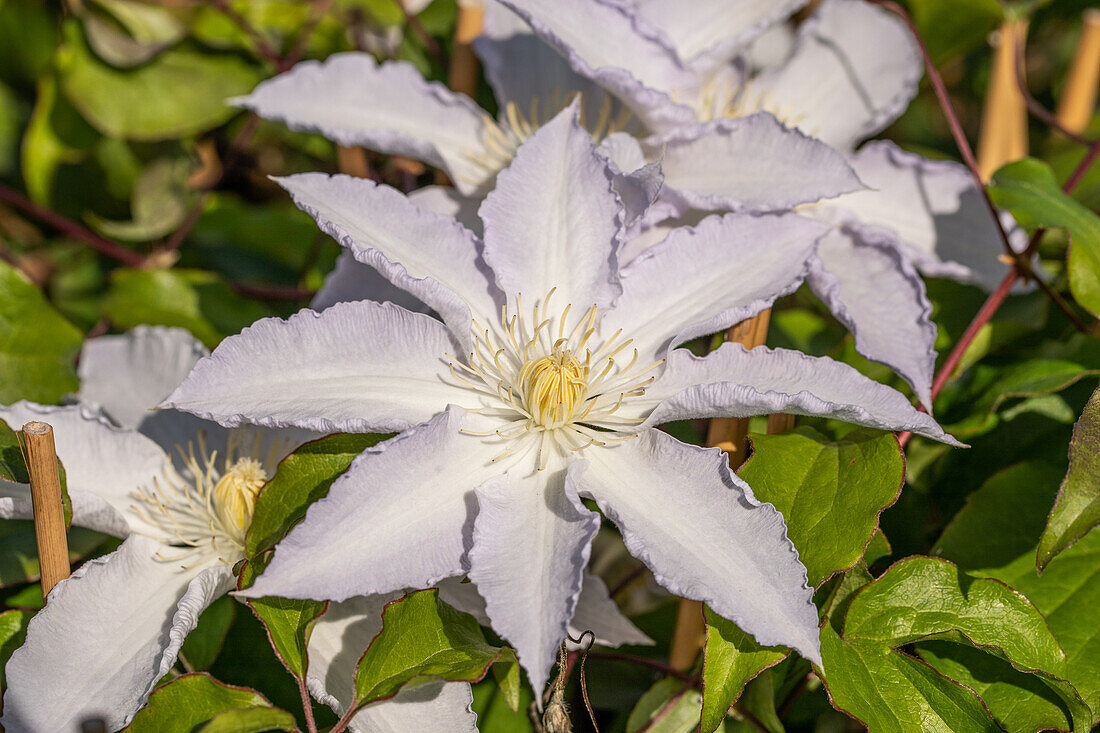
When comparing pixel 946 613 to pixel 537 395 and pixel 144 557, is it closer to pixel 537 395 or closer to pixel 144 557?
pixel 537 395

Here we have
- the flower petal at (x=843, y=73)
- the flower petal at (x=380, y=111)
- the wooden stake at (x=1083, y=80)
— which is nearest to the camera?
the flower petal at (x=380, y=111)

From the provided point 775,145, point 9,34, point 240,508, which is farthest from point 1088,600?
point 9,34

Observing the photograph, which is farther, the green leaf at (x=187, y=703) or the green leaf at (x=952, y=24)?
the green leaf at (x=952, y=24)

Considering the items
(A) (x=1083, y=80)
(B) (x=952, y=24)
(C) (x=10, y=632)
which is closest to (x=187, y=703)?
(C) (x=10, y=632)

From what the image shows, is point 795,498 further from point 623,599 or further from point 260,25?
point 260,25

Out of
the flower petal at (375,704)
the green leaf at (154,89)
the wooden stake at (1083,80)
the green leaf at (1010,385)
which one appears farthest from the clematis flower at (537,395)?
the wooden stake at (1083,80)

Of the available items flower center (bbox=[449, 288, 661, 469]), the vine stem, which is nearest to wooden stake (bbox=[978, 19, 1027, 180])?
the vine stem

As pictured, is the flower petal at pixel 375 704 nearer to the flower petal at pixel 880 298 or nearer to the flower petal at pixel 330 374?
the flower petal at pixel 330 374
